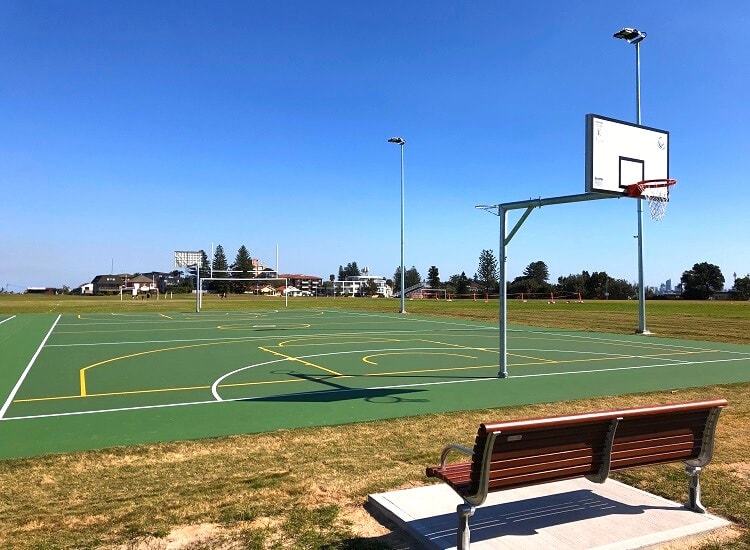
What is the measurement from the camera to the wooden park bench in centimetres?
407

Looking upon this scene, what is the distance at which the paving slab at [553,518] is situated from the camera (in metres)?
4.29

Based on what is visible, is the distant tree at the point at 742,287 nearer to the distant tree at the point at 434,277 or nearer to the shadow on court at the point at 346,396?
the distant tree at the point at 434,277

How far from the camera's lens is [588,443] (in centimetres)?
451

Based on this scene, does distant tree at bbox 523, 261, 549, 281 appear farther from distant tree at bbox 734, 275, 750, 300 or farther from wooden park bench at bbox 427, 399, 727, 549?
wooden park bench at bbox 427, 399, 727, 549

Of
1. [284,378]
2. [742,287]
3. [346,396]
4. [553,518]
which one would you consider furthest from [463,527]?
[742,287]

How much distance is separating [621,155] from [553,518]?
811cm

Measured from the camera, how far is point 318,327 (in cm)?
2662

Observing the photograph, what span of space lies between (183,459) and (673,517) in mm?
4846

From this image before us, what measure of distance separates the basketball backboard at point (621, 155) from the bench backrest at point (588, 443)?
6037 millimetres

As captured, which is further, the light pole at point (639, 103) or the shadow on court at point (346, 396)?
the light pole at point (639, 103)

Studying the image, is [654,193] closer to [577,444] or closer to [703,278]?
[577,444]

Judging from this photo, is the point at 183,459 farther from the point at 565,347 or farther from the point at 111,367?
the point at 565,347

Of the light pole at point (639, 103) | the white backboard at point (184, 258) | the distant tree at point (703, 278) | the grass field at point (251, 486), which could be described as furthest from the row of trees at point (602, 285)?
the grass field at point (251, 486)

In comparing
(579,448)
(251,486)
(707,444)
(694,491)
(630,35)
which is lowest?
(251,486)
